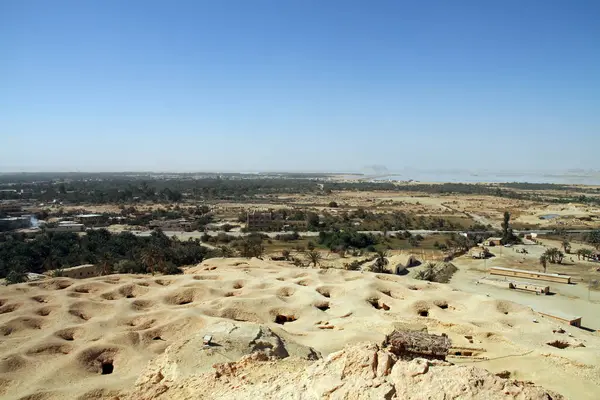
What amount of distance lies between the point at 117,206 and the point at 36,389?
345ft

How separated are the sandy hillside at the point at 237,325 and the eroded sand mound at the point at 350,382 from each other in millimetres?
1229

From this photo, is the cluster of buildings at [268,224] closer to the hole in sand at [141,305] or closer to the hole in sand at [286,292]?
the hole in sand at [286,292]

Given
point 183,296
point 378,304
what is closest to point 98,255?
point 183,296

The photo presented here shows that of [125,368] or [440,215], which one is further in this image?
[440,215]

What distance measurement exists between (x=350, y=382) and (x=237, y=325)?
10.1 meters

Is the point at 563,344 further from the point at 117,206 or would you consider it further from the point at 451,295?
the point at 117,206

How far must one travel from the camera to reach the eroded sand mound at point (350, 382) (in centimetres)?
1040

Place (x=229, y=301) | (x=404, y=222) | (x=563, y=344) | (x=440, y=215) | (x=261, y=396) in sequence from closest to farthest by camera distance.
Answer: (x=261, y=396) < (x=563, y=344) < (x=229, y=301) < (x=404, y=222) < (x=440, y=215)

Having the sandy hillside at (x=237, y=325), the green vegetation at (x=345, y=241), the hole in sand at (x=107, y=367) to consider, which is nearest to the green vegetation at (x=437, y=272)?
the sandy hillside at (x=237, y=325)

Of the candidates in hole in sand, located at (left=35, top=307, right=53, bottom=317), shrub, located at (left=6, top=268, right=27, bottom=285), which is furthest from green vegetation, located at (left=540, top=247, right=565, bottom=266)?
shrub, located at (left=6, top=268, right=27, bottom=285)

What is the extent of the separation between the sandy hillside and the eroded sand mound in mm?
1229

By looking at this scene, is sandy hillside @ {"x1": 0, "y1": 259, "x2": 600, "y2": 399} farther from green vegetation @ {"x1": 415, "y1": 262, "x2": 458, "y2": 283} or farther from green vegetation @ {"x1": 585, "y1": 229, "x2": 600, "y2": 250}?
green vegetation @ {"x1": 585, "y1": 229, "x2": 600, "y2": 250}

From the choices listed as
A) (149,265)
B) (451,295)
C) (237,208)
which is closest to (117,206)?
(237,208)

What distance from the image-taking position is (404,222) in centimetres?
8831
